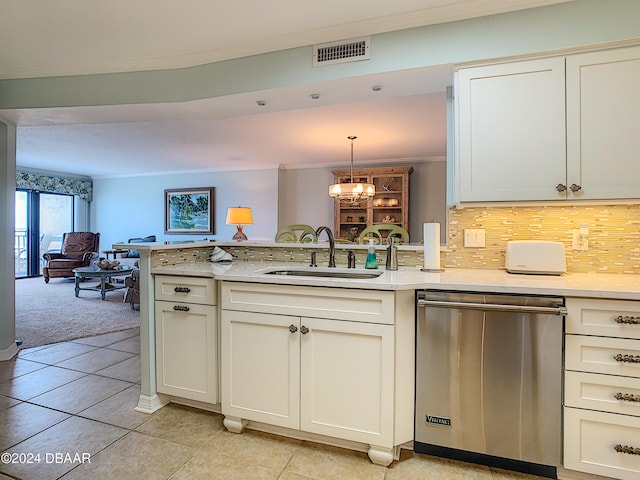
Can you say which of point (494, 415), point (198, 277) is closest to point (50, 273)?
point (198, 277)

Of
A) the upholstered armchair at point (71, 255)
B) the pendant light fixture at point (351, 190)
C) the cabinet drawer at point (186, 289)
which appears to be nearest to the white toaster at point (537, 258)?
the cabinet drawer at point (186, 289)

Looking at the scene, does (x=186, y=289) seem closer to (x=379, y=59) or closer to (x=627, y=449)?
(x=379, y=59)

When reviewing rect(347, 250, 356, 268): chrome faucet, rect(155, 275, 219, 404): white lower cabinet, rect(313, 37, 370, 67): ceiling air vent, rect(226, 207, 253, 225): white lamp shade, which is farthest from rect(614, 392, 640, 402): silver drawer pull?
rect(226, 207, 253, 225): white lamp shade

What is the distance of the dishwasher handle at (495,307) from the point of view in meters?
1.45

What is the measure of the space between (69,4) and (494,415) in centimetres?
295

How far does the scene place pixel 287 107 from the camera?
2502 millimetres

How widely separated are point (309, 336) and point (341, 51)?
164cm

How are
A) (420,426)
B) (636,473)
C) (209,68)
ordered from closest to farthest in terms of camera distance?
1. (636,473)
2. (420,426)
3. (209,68)

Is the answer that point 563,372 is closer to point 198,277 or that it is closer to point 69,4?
point 198,277

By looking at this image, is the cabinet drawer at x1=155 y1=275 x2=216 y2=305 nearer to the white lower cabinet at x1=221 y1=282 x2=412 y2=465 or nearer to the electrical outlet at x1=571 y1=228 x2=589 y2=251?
the white lower cabinet at x1=221 y1=282 x2=412 y2=465

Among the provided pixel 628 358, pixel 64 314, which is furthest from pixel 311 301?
pixel 64 314

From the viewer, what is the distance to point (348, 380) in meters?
1.68

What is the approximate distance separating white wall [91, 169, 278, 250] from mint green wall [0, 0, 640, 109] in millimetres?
4394

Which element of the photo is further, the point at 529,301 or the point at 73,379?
the point at 73,379
